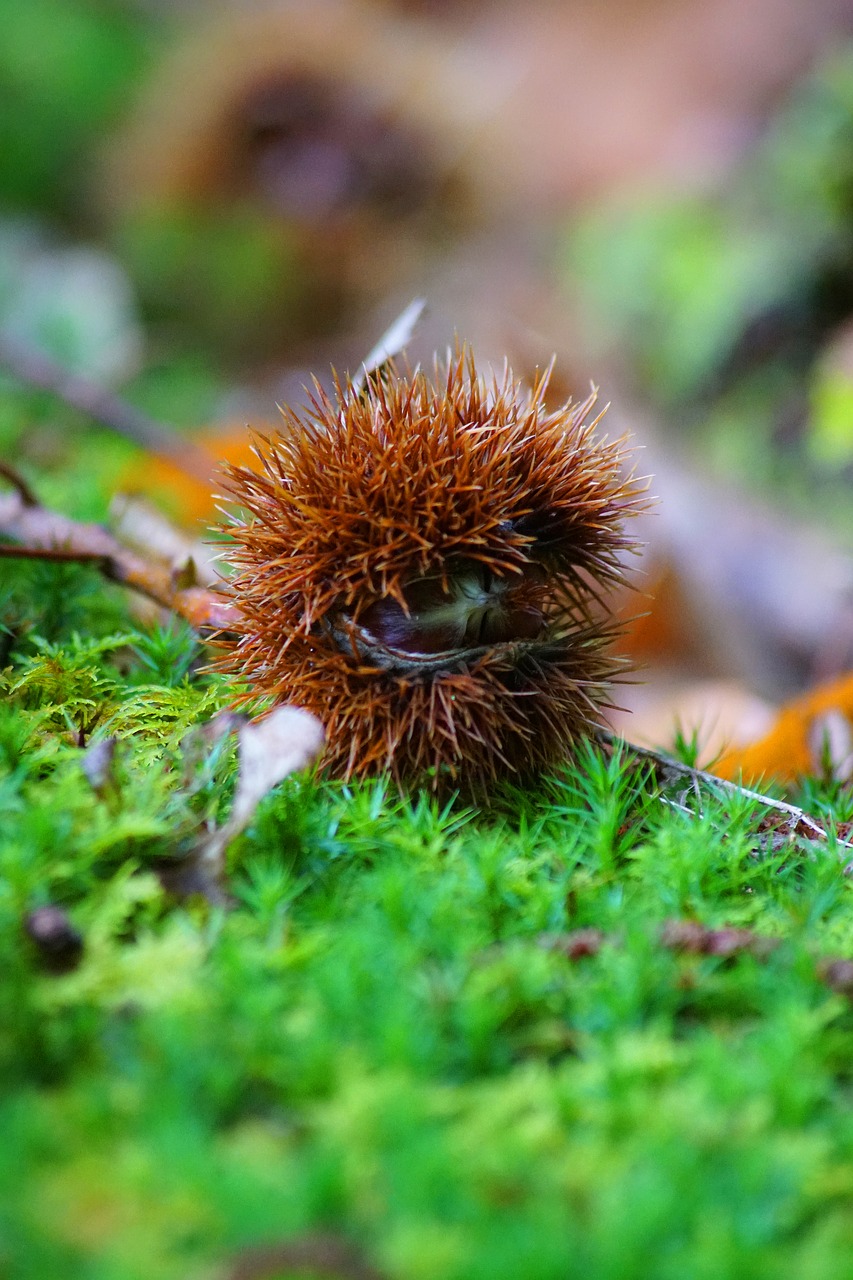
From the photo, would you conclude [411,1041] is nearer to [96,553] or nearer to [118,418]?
[96,553]

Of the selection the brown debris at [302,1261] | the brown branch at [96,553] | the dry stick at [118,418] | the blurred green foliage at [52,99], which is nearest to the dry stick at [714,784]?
the brown branch at [96,553]

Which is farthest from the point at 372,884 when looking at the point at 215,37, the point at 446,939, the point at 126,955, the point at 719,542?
the point at 215,37

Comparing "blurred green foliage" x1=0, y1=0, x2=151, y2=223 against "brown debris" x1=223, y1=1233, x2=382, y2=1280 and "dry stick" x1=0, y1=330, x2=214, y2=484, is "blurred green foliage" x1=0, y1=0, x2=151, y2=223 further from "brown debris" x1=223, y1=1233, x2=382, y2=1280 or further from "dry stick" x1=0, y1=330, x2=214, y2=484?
"brown debris" x1=223, y1=1233, x2=382, y2=1280

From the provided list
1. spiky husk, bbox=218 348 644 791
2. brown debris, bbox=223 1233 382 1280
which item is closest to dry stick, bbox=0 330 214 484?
spiky husk, bbox=218 348 644 791

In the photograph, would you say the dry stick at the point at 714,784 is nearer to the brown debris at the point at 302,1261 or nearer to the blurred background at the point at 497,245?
the brown debris at the point at 302,1261

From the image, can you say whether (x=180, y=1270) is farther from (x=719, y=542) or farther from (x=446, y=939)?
(x=719, y=542)

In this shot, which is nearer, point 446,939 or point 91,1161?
point 91,1161
